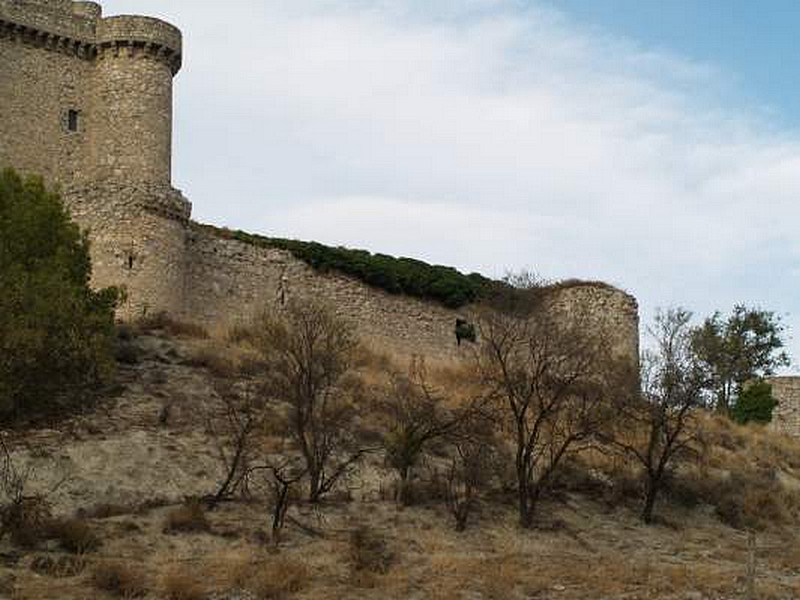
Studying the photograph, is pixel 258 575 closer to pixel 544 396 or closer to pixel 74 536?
pixel 74 536

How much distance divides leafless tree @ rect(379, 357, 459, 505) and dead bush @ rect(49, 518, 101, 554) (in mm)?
6978

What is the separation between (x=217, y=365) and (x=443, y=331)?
41.8ft

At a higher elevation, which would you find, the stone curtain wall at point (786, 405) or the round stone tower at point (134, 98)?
the round stone tower at point (134, 98)

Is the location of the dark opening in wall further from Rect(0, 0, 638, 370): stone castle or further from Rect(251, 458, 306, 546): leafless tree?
Rect(251, 458, 306, 546): leafless tree

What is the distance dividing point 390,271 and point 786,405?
14175mm

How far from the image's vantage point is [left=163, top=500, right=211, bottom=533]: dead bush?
2592cm

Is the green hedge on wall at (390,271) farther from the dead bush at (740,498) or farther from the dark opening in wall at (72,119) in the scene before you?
the dead bush at (740,498)

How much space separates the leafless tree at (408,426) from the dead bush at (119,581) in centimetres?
775

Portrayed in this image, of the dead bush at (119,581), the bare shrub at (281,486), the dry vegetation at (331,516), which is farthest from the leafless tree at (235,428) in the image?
the dead bush at (119,581)

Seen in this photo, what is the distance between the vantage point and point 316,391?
31500 millimetres

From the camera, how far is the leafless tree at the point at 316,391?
29.2 meters

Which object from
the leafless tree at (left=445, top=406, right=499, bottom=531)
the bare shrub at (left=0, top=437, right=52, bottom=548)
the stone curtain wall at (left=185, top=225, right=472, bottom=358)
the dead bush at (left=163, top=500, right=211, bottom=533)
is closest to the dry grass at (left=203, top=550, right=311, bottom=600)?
the dead bush at (left=163, top=500, right=211, bottom=533)

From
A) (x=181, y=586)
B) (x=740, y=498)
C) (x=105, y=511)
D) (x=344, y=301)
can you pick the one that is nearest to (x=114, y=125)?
(x=344, y=301)

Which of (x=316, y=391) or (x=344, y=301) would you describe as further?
(x=344, y=301)
